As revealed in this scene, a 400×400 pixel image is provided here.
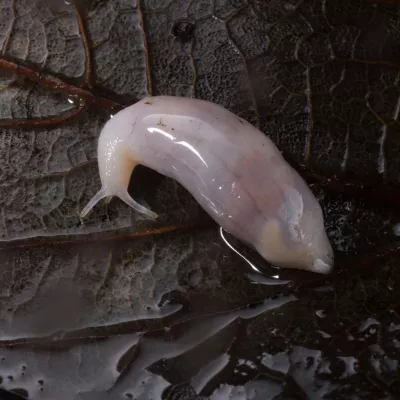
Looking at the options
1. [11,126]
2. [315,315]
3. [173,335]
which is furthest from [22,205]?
[315,315]

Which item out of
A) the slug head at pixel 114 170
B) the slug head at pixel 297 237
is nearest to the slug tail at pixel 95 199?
the slug head at pixel 114 170

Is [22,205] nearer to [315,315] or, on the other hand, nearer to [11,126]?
[11,126]

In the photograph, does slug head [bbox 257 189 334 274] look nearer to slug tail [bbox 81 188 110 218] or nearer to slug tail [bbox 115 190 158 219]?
slug tail [bbox 115 190 158 219]

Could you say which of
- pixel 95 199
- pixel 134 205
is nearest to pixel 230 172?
pixel 134 205

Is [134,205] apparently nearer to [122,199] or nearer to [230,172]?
[122,199]

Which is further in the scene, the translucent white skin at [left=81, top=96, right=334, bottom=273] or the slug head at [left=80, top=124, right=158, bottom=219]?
the slug head at [left=80, top=124, right=158, bottom=219]

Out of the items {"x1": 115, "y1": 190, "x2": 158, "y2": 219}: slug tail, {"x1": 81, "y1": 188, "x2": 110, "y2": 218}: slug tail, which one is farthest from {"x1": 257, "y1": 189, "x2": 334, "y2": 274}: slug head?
{"x1": 81, "y1": 188, "x2": 110, "y2": 218}: slug tail

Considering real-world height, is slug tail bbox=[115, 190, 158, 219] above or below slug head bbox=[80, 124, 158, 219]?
below
